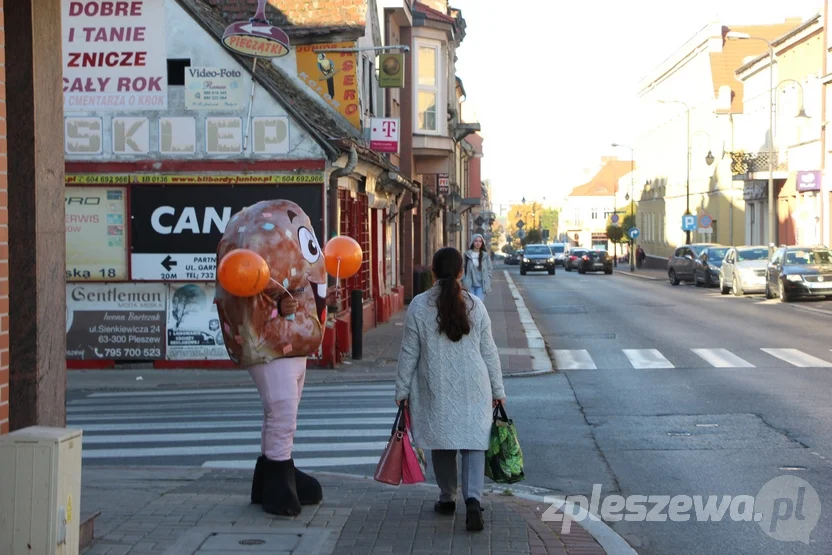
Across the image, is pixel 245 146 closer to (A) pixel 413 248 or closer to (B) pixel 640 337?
(B) pixel 640 337

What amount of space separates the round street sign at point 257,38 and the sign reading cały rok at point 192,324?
380cm

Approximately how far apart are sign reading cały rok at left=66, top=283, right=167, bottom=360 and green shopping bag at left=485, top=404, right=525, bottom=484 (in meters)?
11.2

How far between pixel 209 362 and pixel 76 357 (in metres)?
2.09

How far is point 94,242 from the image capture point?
16.8 metres

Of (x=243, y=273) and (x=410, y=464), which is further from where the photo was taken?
(x=410, y=464)

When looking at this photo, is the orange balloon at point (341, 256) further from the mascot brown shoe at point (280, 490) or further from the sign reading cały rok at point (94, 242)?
the sign reading cały rok at point (94, 242)

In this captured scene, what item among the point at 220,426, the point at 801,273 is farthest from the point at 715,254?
the point at 220,426

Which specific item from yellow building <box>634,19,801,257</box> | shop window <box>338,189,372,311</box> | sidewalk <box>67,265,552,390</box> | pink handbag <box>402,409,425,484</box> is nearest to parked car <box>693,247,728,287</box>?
yellow building <box>634,19,801,257</box>

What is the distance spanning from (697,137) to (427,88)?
4285 cm

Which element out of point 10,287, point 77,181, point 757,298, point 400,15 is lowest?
point 757,298

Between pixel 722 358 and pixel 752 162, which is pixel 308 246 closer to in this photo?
pixel 722 358

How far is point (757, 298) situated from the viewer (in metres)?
33.0

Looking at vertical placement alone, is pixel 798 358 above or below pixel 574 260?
above

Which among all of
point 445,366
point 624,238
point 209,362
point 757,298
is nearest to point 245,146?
point 209,362
